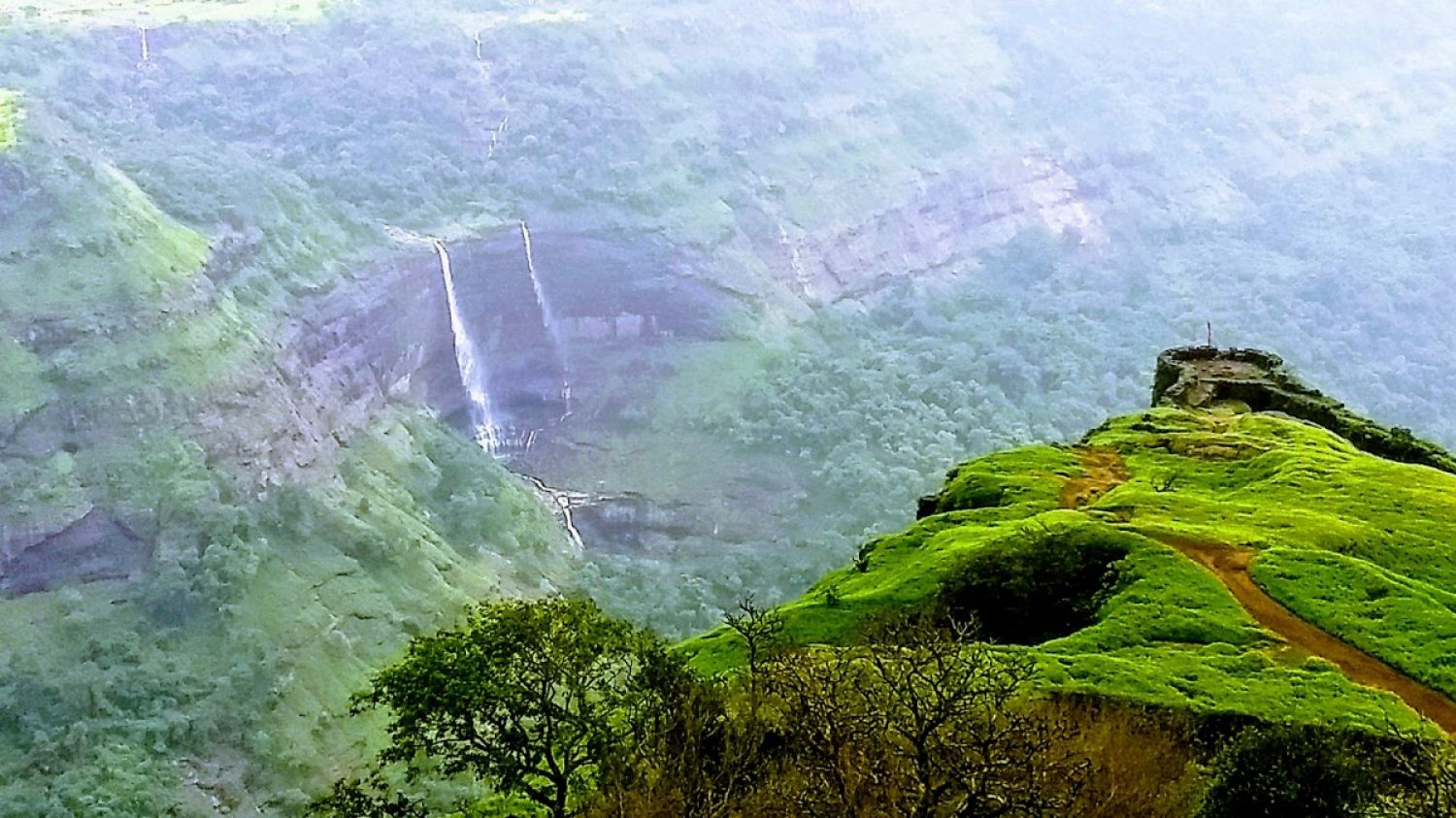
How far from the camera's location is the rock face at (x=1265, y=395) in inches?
1131

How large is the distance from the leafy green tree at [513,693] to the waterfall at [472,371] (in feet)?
155

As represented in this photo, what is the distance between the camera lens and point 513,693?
40.2ft

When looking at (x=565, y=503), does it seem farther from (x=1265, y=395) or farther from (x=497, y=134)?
(x=1265, y=395)

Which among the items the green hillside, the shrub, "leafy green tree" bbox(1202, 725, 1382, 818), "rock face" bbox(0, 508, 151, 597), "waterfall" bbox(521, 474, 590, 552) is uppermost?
the green hillside

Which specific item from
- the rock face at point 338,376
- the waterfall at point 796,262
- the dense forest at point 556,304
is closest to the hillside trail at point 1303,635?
the dense forest at point 556,304

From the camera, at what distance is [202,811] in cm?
3194

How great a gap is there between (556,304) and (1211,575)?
4892 cm

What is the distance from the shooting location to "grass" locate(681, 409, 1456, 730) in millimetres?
14859

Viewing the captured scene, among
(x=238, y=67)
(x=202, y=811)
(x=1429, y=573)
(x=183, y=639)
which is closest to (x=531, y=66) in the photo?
(x=238, y=67)

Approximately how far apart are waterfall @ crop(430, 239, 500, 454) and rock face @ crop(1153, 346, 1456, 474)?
111 feet

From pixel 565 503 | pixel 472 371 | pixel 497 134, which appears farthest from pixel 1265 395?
pixel 497 134

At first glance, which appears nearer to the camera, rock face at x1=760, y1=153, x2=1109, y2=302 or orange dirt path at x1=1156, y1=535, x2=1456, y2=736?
orange dirt path at x1=1156, y1=535, x2=1456, y2=736

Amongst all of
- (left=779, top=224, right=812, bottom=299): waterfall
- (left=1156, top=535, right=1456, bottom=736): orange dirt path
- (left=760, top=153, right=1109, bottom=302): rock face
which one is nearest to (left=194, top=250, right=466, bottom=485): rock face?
(left=760, top=153, right=1109, bottom=302): rock face

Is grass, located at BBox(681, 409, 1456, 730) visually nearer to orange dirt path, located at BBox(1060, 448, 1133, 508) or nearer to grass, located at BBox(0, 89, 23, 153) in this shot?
orange dirt path, located at BBox(1060, 448, 1133, 508)
